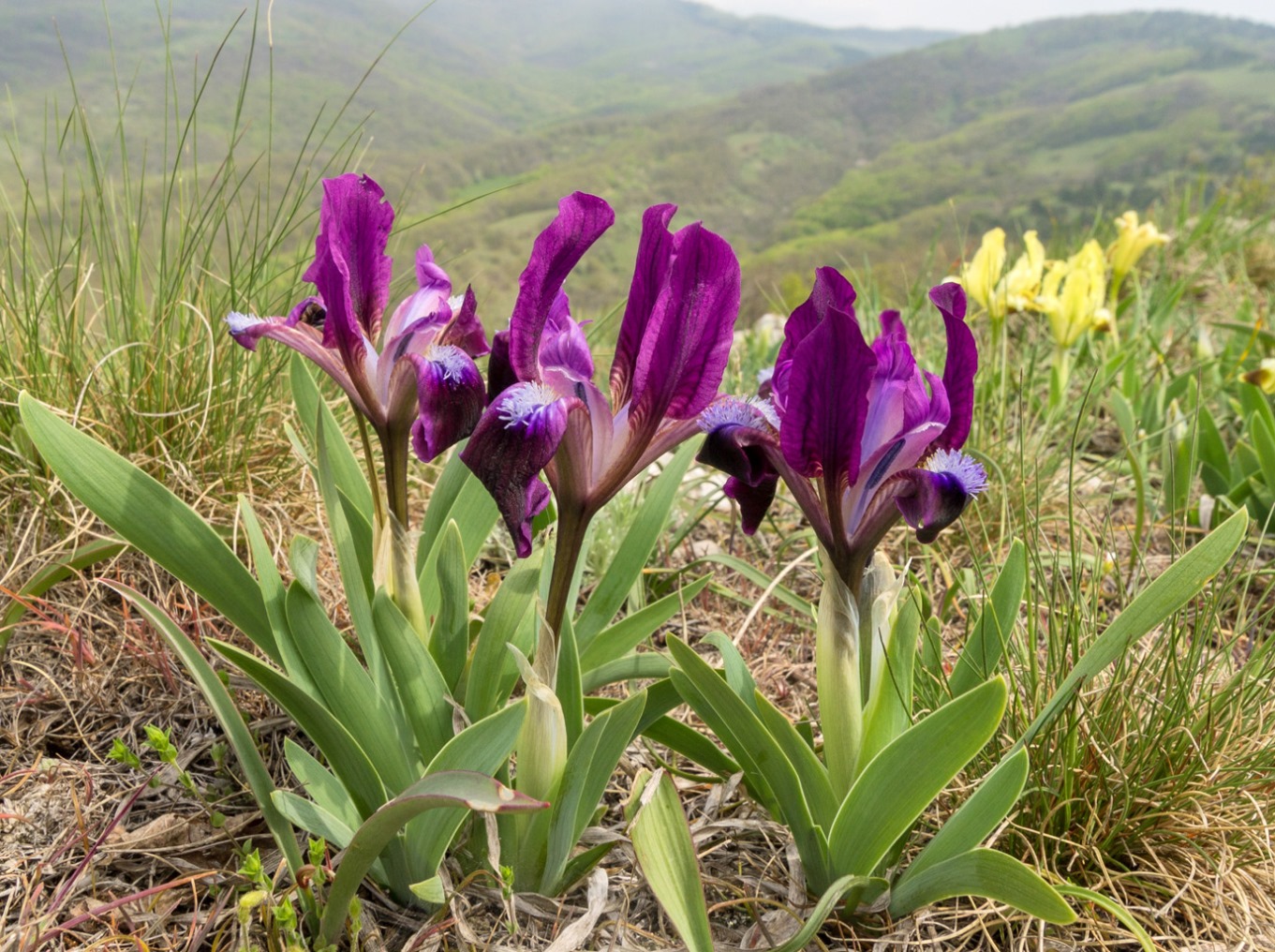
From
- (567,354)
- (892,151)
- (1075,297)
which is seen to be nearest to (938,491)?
(567,354)

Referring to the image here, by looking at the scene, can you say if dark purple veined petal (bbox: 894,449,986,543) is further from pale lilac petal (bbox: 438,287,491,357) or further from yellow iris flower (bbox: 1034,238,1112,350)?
yellow iris flower (bbox: 1034,238,1112,350)

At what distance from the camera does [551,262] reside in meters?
1.10

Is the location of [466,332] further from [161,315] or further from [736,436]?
[161,315]

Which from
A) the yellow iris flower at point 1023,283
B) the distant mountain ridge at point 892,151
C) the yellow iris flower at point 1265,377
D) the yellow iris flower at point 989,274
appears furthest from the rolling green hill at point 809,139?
the yellow iris flower at point 1265,377

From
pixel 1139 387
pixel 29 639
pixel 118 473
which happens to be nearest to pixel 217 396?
pixel 29 639

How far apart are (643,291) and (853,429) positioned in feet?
1.04

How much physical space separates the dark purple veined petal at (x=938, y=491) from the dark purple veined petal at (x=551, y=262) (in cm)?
50

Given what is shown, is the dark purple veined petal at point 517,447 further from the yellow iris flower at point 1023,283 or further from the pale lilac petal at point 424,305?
the yellow iris flower at point 1023,283

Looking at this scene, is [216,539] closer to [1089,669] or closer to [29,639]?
[29,639]

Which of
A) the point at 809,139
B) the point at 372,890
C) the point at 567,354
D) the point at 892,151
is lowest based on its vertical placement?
the point at 372,890

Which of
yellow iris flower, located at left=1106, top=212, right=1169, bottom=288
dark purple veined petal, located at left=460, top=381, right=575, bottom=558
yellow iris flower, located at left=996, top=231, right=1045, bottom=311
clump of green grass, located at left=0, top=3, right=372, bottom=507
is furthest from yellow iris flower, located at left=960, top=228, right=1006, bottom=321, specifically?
dark purple veined petal, located at left=460, top=381, right=575, bottom=558

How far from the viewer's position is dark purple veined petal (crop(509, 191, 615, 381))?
1091 mm

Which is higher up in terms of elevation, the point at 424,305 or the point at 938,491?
the point at 424,305

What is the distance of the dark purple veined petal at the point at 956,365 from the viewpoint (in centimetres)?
116
